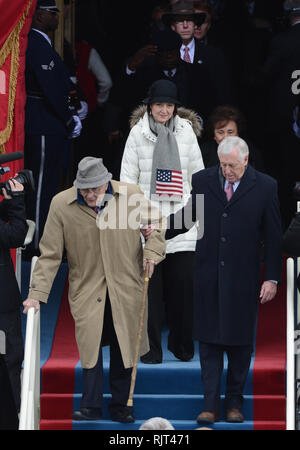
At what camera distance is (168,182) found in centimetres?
947

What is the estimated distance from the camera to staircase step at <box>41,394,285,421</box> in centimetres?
891

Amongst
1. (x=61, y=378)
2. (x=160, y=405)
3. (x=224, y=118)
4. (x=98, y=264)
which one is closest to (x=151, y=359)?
(x=160, y=405)

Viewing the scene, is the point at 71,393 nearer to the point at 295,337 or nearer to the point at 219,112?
the point at 295,337

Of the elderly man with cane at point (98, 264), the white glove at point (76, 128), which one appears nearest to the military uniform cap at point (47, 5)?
the white glove at point (76, 128)

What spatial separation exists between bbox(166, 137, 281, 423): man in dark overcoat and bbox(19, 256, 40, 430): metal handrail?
102 cm

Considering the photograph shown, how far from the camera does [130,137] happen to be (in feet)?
31.4

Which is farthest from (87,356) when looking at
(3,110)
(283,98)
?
(283,98)

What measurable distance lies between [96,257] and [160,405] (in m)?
1.13

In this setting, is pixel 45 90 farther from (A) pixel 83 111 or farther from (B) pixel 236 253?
(B) pixel 236 253

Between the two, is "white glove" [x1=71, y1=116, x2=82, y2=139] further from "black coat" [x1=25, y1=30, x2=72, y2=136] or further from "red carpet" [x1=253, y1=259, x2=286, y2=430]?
"red carpet" [x1=253, y1=259, x2=286, y2=430]

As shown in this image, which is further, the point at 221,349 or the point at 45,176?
the point at 45,176

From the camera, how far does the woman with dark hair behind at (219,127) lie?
992 cm

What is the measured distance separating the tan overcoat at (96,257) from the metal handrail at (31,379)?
251mm
